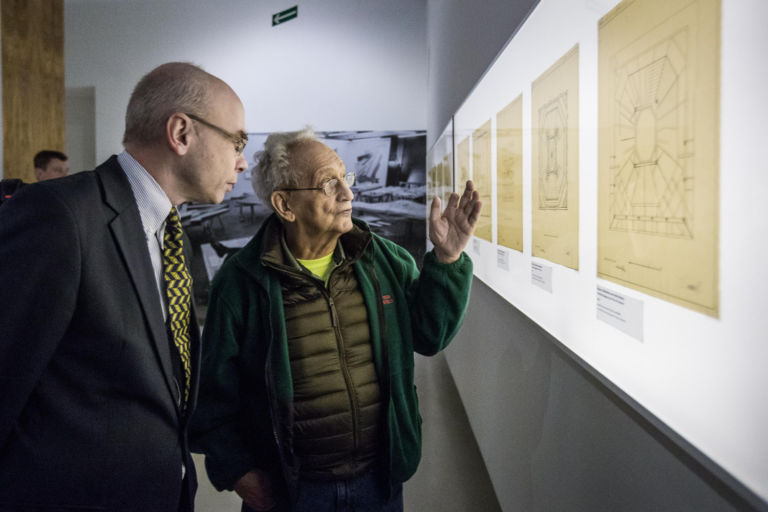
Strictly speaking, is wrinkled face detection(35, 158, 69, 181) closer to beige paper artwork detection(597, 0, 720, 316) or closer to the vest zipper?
the vest zipper

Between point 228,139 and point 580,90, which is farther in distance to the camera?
point 228,139

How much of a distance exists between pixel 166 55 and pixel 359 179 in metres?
3.39

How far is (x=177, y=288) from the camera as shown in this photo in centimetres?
129

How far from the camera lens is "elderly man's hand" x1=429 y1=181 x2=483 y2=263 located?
5.08 ft

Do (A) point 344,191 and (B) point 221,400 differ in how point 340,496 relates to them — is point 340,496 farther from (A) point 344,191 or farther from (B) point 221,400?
(A) point 344,191

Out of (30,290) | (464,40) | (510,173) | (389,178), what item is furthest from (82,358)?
(389,178)

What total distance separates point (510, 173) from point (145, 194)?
1421mm

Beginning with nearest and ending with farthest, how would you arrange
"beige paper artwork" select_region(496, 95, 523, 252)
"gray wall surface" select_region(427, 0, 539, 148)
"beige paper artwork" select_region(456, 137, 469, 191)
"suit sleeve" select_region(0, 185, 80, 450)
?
"suit sleeve" select_region(0, 185, 80, 450), "beige paper artwork" select_region(496, 95, 523, 252), "gray wall surface" select_region(427, 0, 539, 148), "beige paper artwork" select_region(456, 137, 469, 191)

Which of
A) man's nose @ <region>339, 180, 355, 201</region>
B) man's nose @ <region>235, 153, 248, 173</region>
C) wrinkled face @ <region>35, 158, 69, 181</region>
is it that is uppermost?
wrinkled face @ <region>35, 158, 69, 181</region>

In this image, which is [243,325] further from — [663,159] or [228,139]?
[663,159]

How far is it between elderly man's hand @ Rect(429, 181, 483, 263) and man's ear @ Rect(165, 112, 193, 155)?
0.76 metres

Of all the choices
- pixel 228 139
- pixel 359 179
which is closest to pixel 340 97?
pixel 359 179

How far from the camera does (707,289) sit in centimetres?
75

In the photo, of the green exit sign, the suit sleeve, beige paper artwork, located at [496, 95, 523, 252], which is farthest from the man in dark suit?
the green exit sign
